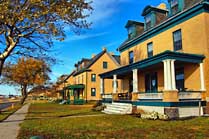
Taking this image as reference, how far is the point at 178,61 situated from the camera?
666 inches

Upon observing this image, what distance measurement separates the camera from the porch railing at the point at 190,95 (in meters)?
15.8

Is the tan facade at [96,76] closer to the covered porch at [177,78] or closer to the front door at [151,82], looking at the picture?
the front door at [151,82]

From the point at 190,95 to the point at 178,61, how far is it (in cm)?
269

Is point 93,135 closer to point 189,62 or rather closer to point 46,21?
point 46,21

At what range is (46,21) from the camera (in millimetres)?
13719

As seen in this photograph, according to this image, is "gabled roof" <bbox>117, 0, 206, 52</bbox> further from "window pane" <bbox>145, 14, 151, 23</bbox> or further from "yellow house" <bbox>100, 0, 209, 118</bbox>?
"window pane" <bbox>145, 14, 151, 23</bbox>

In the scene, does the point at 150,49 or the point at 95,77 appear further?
the point at 95,77

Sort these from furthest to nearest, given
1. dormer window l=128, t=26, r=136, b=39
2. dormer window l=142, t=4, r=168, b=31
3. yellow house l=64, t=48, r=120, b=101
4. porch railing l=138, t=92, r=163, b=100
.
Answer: yellow house l=64, t=48, r=120, b=101 → dormer window l=128, t=26, r=136, b=39 → dormer window l=142, t=4, r=168, b=31 → porch railing l=138, t=92, r=163, b=100

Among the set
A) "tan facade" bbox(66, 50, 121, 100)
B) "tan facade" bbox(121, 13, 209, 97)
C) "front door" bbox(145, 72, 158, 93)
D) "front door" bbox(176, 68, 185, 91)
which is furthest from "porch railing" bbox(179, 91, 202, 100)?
"tan facade" bbox(66, 50, 121, 100)

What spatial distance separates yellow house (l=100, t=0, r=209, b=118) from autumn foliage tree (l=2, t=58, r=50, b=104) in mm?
27142

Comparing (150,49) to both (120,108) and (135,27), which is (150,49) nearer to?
(135,27)

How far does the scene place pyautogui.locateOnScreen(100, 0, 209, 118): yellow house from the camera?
616 inches

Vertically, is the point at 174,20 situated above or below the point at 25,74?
above

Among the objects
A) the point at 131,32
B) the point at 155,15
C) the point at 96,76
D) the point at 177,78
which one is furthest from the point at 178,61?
the point at 96,76
